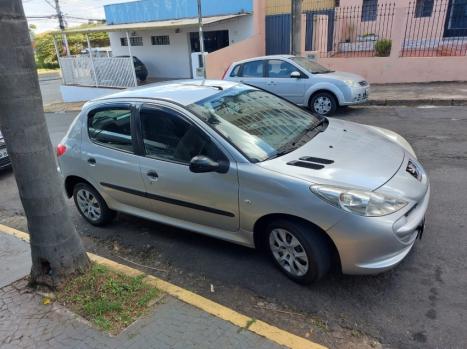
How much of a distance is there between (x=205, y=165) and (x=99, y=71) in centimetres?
1525

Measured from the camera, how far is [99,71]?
1675cm

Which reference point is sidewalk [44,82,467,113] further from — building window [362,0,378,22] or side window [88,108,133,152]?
side window [88,108,133,152]

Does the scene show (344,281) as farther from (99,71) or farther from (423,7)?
(99,71)

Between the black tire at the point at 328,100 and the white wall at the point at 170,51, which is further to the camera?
the white wall at the point at 170,51

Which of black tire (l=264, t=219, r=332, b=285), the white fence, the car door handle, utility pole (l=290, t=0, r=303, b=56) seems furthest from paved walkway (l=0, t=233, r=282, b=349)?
the white fence

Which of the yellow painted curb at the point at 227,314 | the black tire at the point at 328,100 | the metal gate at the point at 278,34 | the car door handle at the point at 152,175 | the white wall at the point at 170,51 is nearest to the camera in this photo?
the yellow painted curb at the point at 227,314

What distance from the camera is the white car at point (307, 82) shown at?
9.04m

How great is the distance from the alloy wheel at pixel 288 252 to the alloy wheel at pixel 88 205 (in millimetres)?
2325

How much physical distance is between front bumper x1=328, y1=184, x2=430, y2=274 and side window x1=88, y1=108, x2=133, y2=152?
2.29m

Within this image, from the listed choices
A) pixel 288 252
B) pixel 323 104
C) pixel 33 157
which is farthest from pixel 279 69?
pixel 33 157

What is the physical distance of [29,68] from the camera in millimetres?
2684

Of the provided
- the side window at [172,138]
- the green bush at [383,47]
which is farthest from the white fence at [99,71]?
the side window at [172,138]

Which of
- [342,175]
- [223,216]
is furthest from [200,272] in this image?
[342,175]

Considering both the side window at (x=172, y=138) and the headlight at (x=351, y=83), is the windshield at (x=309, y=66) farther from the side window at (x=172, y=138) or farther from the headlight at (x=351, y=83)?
the side window at (x=172, y=138)
